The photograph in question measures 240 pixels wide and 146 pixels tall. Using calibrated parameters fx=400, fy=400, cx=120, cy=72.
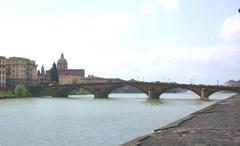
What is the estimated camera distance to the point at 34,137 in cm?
2667

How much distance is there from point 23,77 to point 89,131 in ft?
409

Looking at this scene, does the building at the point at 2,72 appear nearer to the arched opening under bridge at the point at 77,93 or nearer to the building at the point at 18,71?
the building at the point at 18,71

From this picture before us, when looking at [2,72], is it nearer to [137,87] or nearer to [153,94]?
[137,87]

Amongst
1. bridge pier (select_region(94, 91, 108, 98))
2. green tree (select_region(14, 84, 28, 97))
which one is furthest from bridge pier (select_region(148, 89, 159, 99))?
green tree (select_region(14, 84, 28, 97))

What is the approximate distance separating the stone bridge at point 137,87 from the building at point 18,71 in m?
22.3

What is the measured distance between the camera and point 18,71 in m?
147

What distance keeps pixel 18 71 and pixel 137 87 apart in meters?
56.1

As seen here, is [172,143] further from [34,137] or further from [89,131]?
[89,131]

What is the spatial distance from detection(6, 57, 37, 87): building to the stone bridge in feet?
73.2

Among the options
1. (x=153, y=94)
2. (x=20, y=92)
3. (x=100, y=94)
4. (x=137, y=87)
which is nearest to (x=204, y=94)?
(x=153, y=94)

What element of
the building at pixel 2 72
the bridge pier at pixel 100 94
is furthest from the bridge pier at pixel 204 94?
the building at pixel 2 72

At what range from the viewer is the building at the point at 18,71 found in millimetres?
145875

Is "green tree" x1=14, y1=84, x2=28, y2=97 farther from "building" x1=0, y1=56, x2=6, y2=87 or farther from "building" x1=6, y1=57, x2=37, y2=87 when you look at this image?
"building" x1=6, y1=57, x2=37, y2=87

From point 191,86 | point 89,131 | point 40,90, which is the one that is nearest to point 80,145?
point 89,131
